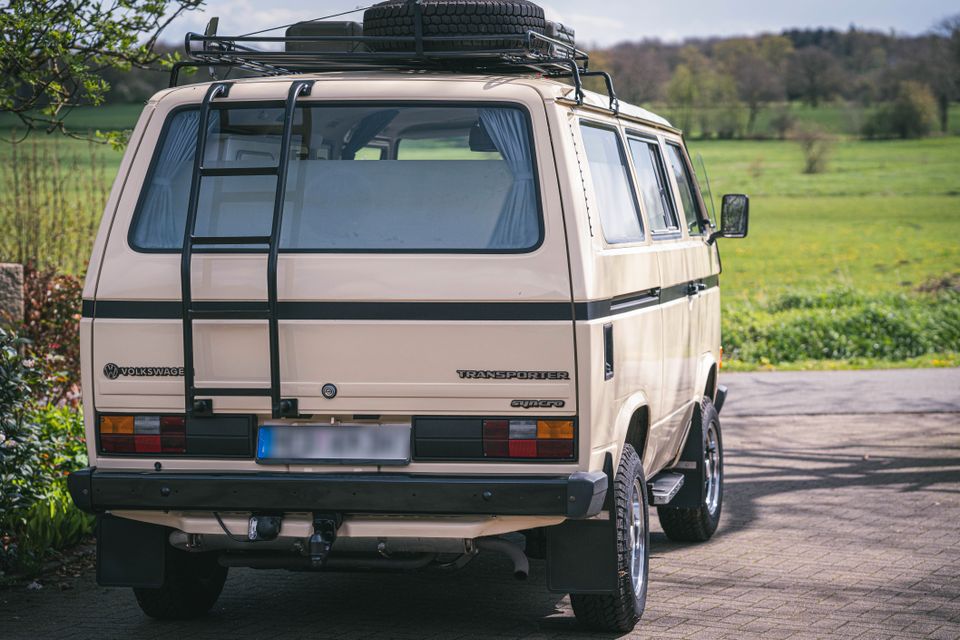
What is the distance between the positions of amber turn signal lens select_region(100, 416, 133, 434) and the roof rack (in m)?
1.46

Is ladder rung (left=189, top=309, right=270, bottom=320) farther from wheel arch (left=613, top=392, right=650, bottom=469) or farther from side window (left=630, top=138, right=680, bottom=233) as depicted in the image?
side window (left=630, top=138, right=680, bottom=233)

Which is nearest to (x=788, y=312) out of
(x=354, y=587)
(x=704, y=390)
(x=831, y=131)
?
(x=704, y=390)

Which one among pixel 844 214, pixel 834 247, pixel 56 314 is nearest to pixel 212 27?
pixel 56 314

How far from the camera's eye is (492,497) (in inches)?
197

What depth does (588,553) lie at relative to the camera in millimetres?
5328

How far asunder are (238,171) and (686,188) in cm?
349

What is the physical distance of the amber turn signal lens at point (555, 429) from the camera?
503cm

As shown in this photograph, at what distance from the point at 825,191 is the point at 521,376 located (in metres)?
36.5

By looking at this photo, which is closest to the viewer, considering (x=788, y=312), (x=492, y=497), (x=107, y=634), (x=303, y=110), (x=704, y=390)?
(x=492, y=497)

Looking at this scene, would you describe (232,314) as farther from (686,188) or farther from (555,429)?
(686,188)

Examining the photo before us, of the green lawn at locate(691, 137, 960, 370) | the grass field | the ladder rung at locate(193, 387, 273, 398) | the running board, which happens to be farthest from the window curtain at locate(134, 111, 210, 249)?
the green lawn at locate(691, 137, 960, 370)

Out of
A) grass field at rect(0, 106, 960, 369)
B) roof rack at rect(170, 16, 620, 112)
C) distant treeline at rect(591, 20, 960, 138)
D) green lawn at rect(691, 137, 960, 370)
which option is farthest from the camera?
distant treeline at rect(591, 20, 960, 138)

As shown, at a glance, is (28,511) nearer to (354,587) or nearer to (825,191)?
(354,587)

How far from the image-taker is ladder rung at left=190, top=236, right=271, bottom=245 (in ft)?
16.9
